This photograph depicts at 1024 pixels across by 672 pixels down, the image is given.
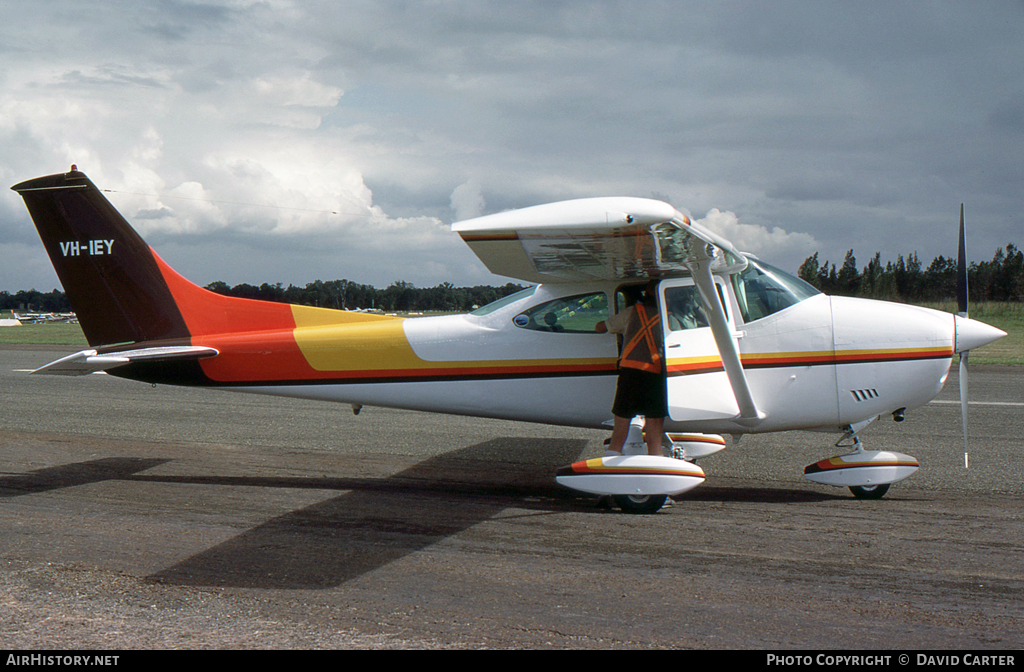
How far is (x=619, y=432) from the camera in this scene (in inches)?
253

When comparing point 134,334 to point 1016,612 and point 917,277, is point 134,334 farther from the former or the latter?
point 917,277

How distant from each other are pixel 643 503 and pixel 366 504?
2.40 meters

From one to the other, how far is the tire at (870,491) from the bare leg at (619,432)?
2075 millimetres

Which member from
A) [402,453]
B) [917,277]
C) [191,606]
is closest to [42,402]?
[402,453]

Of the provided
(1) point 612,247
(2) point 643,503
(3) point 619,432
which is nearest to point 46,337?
(3) point 619,432

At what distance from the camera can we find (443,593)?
4.25 m

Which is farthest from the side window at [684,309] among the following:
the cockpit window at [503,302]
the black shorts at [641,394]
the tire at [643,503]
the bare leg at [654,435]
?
the tire at [643,503]

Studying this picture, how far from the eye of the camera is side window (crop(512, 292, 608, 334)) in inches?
266

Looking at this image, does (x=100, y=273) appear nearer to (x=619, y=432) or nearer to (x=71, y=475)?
(x=71, y=475)

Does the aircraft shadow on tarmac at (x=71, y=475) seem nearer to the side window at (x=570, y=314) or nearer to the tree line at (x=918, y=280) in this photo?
the side window at (x=570, y=314)

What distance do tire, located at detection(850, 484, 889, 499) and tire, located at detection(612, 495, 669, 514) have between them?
1836 mm

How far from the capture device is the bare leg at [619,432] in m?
6.39
